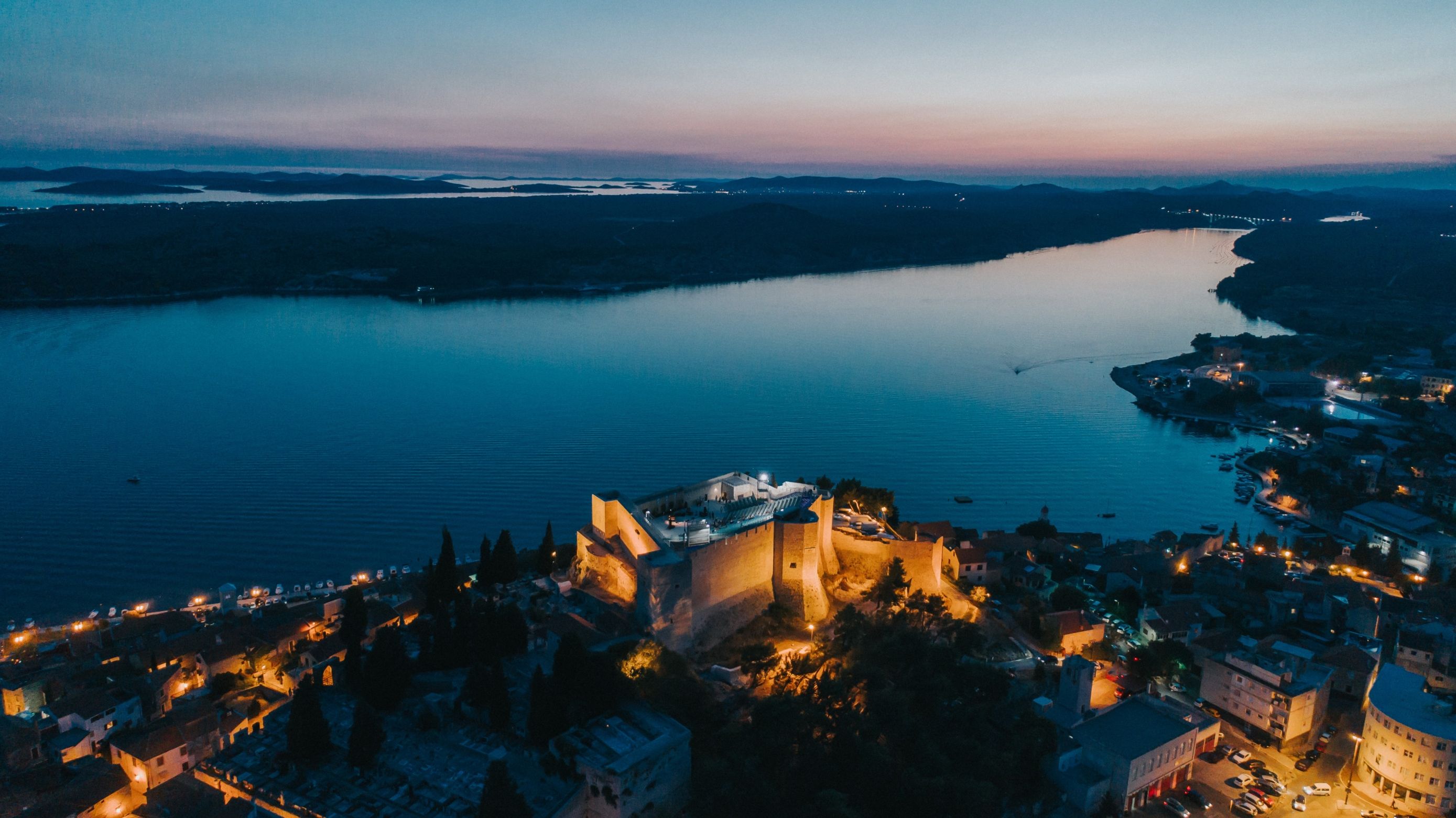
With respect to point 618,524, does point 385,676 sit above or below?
below

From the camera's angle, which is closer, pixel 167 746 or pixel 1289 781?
pixel 167 746

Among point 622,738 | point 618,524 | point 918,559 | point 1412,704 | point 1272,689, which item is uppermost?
point 618,524

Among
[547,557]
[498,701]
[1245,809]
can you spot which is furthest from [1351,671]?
[547,557]

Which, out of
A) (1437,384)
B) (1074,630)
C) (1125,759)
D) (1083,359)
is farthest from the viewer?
(1083,359)

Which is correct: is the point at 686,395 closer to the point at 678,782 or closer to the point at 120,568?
the point at 120,568

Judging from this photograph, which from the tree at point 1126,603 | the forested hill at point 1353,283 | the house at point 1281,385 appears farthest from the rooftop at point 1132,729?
the forested hill at point 1353,283

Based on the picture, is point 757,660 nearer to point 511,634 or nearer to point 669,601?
point 669,601

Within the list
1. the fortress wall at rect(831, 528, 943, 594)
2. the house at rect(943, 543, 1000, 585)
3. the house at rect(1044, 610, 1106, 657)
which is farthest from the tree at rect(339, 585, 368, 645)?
the house at rect(1044, 610, 1106, 657)

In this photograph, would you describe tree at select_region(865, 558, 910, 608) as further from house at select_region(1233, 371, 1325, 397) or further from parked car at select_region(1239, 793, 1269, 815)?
house at select_region(1233, 371, 1325, 397)
